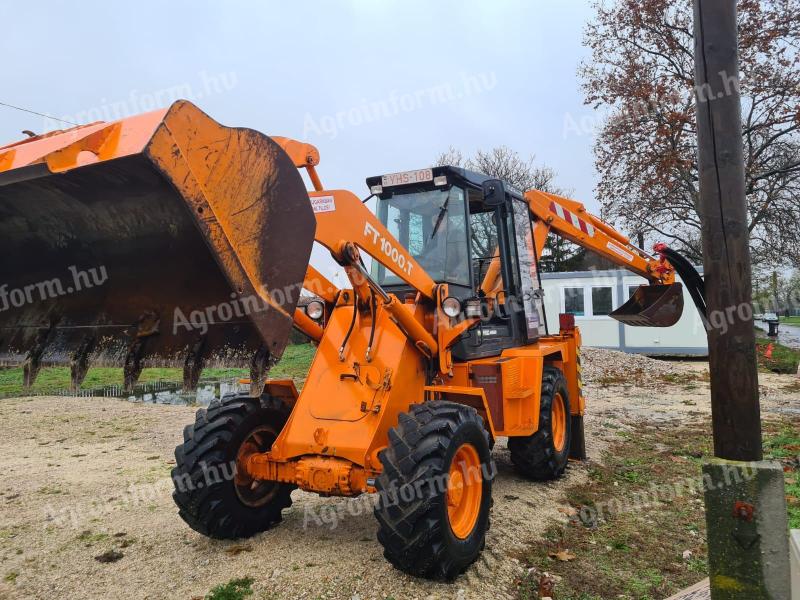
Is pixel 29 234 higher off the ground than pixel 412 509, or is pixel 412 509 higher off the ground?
pixel 29 234

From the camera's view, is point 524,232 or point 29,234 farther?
point 524,232

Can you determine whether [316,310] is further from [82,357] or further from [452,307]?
[82,357]

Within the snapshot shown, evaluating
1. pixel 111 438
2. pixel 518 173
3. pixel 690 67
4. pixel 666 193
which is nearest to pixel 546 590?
pixel 111 438

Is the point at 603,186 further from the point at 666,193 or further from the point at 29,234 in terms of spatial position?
the point at 29,234

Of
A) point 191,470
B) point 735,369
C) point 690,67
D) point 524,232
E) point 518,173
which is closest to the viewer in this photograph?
point 735,369

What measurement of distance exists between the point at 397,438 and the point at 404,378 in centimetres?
78

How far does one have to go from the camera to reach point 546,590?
364 centimetres

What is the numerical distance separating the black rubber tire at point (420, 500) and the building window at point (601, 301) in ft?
53.1

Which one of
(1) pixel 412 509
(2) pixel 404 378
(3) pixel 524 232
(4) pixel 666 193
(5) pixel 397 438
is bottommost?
(1) pixel 412 509

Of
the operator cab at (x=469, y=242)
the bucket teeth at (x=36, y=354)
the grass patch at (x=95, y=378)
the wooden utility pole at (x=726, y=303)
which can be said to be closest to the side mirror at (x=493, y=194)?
the operator cab at (x=469, y=242)

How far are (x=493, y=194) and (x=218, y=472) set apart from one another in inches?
125

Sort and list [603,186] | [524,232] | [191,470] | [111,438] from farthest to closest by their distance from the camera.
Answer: [603,186]
[111,438]
[524,232]
[191,470]

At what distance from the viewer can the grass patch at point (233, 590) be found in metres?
3.51

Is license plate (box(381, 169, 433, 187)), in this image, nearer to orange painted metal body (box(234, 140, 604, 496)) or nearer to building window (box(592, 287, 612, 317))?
orange painted metal body (box(234, 140, 604, 496))
